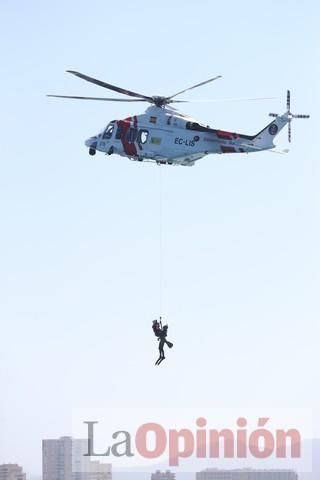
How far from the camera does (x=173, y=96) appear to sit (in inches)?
2840

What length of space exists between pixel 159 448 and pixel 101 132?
18.7 meters

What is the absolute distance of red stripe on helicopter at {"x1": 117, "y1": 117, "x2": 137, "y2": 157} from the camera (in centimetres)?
7231

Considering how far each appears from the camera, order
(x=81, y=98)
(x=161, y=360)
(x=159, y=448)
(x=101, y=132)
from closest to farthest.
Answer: (x=161, y=360), (x=81, y=98), (x=101, y=132), (x=159, y=448)

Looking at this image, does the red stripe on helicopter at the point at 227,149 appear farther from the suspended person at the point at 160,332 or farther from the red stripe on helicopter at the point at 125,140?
the suspended person at the point at 160,332

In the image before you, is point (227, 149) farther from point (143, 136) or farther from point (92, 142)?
point (92, 142)

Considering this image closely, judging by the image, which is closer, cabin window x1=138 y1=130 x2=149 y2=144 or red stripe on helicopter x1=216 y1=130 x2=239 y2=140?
red stripe on helicopter x1=216 y1=130 x2=239 y2=140

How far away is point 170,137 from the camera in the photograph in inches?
2822

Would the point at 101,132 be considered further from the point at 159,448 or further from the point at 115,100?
the point at 159,448

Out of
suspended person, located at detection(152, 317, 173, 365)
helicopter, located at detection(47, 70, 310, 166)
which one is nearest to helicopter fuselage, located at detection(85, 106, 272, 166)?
helicopter, located at detection(47, 70, 310, 166)

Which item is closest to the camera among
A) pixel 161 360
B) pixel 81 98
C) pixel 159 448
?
pixel 161 360

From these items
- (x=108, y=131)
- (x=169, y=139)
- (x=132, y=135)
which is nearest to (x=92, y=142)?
(x=108, y=131)

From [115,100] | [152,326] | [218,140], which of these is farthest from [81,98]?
[152,326]

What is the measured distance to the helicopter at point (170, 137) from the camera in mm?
71375

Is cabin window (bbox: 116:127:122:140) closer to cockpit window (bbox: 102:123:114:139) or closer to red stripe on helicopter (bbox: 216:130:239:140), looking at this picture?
cockpit window (bbox: 102:123:114:139)
